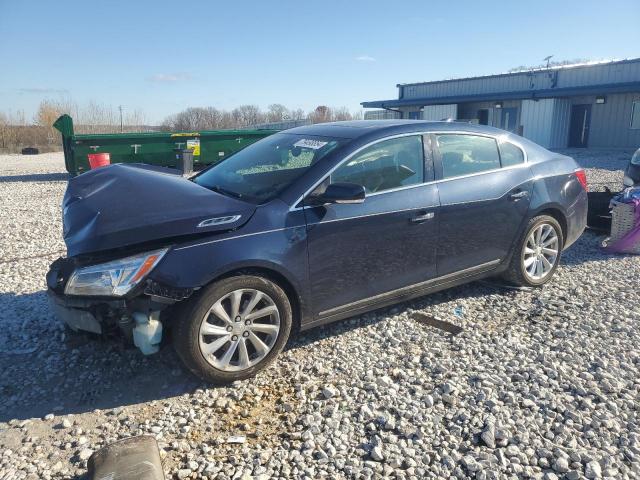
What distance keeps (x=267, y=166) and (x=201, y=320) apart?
1.55 meters

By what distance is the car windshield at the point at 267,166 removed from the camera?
373 centimetres

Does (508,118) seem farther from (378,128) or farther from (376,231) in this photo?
(376,231)

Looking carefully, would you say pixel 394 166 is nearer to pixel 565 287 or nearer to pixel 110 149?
pixel 565 287

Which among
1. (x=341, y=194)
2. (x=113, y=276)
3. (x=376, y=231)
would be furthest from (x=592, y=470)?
(x=113, y=276)

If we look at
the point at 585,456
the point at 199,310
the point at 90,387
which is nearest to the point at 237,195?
the point at 199,310

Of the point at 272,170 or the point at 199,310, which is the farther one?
the point at 272,170

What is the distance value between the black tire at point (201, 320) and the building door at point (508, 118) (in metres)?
28.0

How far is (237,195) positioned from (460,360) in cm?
205

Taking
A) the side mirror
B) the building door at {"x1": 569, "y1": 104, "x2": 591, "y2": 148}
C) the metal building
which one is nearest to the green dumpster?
the side mirror

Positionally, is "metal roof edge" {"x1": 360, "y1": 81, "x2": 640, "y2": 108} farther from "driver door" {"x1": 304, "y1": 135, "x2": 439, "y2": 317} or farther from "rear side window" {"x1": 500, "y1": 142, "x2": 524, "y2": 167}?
"driver door" {"x1": 304, "y1": 135, "x2": 439, "y2": 317}

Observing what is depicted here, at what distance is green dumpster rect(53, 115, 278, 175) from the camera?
14.5 m

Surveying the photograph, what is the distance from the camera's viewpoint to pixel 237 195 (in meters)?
3.75

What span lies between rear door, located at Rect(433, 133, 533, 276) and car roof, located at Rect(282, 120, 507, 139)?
0.10m

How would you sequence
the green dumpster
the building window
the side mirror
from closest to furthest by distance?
1. the side mirror
2. the green dumpster
3. the building window
